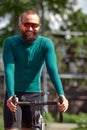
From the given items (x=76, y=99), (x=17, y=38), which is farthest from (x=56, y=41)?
(x=17, y=38)

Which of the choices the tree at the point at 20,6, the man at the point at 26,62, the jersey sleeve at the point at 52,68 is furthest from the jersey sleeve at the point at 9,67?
the tree at the point at 20,6

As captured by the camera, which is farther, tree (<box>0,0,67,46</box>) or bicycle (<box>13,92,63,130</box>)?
tree (<box>0,0,67,46</box>)

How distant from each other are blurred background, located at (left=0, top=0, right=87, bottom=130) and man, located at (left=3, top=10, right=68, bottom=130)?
3.09 m

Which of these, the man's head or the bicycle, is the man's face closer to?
the man's head

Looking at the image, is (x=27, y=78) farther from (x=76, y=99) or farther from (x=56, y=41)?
(x=56, y=41)

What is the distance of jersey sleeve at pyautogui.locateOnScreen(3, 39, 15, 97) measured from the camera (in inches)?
181

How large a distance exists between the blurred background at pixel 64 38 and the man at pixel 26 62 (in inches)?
122

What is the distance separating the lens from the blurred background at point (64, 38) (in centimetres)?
1956

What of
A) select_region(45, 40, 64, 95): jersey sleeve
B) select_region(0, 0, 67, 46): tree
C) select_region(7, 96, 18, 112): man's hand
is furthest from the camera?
select_region(0, 0, 67, 46): tree

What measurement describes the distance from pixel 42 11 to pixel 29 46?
54.3ft

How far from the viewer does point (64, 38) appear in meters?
35.1

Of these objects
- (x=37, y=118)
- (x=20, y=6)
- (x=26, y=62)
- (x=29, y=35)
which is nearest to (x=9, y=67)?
(x=26, y=62)

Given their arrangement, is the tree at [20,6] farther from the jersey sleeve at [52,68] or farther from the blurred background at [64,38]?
the jersey sleeve at [52,68]

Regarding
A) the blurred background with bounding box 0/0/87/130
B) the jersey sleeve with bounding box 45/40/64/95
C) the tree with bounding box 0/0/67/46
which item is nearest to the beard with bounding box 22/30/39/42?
the jersey sleeve with bounding box 45/40/64/95
